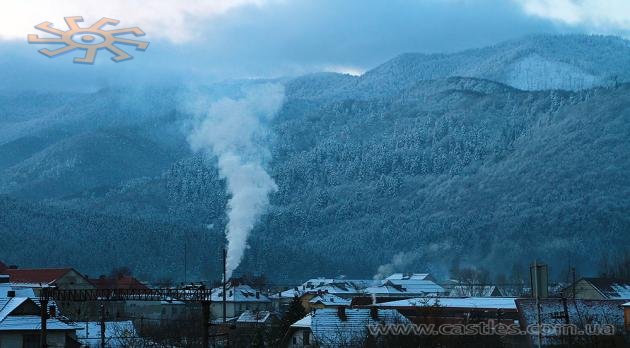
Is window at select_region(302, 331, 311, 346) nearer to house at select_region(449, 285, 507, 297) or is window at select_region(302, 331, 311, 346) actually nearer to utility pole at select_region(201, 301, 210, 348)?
utility pole at select_region(201, 301, 210, 348)

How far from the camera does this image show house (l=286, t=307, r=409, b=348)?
55062mm

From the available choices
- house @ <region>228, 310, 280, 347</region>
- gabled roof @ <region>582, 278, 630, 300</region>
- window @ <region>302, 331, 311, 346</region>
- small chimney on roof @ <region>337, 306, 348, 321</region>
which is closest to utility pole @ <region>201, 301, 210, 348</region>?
house @ <region>228, 310, 280, 347</region>

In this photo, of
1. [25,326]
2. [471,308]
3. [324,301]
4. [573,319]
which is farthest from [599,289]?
[25,326]

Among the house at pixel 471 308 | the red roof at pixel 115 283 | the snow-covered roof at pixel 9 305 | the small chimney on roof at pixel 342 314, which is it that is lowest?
the snow-covered roof at pixel 9 305

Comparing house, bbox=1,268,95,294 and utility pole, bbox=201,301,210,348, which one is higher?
house, bbox=1,268,95,294

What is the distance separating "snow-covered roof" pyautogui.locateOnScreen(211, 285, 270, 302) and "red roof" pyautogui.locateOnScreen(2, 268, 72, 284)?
54.2 feet

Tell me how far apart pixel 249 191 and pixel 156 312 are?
8198 centimetres

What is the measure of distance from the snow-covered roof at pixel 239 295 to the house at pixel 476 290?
20.4 metres

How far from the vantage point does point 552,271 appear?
14750 centimetres

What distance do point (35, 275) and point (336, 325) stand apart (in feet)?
149

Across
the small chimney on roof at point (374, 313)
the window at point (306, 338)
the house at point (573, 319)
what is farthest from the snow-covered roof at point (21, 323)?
the house at point (573, 319)

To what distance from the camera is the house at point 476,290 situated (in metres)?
117

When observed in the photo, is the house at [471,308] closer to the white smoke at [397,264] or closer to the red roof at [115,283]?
the red roof at [115,283]

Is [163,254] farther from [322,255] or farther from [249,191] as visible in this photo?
[322,255]
